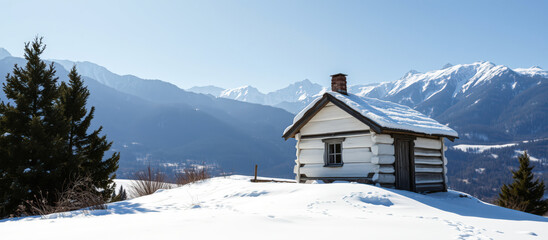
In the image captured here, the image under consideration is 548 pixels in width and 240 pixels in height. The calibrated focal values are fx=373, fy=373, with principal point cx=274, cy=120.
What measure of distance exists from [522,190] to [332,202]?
69.2 ft

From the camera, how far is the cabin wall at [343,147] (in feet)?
44.5

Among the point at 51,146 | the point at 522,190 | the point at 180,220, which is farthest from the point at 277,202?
the point at 522,190

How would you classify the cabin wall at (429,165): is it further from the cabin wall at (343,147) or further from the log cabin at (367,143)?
the cabin wall at (343,147)

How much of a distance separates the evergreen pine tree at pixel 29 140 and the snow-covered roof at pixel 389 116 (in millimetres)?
8798

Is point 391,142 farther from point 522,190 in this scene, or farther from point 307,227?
point 522,190

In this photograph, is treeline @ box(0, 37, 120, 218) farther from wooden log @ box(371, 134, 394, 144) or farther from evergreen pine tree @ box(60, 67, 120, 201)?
wooden log @ box(371, 134, 394, 144)

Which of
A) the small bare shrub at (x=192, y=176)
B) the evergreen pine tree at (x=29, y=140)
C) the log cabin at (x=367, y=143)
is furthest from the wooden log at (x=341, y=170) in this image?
the evergreen pine tree at (x=29, y=140)

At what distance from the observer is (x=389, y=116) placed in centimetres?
1398

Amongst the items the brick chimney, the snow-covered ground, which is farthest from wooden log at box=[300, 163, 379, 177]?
the brick chimney

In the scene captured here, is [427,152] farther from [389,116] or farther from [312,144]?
[312,144]

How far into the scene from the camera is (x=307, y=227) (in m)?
5.71

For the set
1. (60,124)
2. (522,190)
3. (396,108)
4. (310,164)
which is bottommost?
(522,190)

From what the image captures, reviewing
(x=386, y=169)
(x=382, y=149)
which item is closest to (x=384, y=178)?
(x=386, y=169)

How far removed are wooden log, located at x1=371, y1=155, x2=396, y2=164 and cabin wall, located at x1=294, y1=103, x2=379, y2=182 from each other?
20cm
